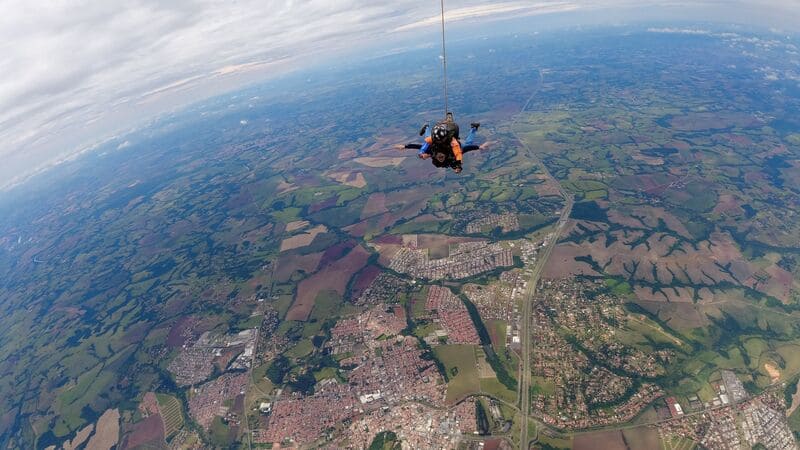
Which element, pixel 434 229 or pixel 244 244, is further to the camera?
pixel 244 244

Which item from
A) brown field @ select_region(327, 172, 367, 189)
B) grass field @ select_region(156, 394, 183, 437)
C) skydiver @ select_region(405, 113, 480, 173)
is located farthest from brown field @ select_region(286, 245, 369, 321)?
skydiver @ select_region(405, 113, 480, 173)

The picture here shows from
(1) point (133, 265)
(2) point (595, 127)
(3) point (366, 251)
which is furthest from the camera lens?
(2) point (595, 127)

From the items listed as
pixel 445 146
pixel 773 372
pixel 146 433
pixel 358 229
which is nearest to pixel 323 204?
pixel 358 229

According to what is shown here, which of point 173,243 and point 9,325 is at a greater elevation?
point 173,243

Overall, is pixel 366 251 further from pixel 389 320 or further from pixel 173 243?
pixel 173 243

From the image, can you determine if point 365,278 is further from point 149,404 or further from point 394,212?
point 149,404

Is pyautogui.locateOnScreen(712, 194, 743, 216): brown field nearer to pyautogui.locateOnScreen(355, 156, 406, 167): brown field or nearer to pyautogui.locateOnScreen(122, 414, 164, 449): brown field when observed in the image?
pyautogui.locateOnScreen(355, 156, 406, 167): brown field

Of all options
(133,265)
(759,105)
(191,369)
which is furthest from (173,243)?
(759,105)
